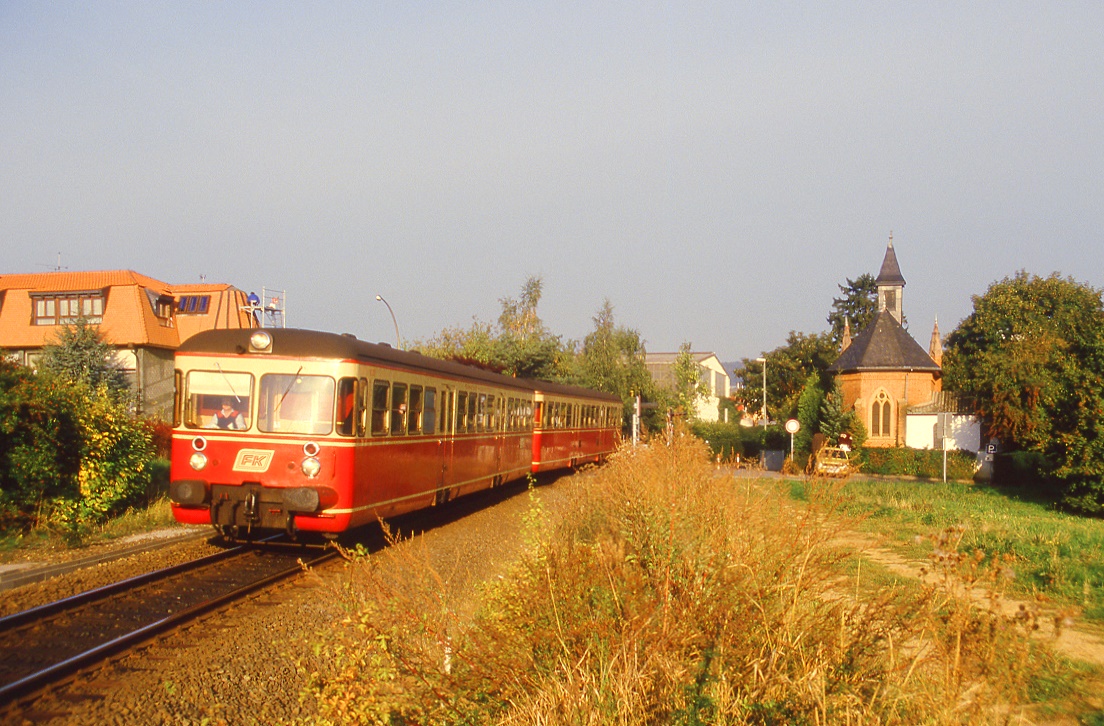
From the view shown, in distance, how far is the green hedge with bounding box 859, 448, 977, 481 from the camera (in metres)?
41.3

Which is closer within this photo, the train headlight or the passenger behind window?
the train headlight

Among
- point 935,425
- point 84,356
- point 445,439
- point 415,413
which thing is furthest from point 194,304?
point 935,425

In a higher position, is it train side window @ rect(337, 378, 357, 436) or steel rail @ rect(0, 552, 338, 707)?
train side window @ rect(337, 378, 357, 436)

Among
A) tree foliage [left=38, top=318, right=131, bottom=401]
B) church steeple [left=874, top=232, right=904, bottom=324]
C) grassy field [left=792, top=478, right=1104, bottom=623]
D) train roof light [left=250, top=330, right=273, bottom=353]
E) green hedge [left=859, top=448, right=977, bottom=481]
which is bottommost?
green hedge [left=859, top=448, right=977, bottom=481]

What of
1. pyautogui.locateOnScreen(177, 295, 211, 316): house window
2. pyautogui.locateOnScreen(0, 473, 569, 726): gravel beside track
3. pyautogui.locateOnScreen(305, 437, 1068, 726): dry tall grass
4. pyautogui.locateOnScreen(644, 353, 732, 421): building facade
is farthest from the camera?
pyautogui.locateOnScreen(644, 353, 732, 421): building facade

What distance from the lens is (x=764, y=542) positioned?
604 centimetres

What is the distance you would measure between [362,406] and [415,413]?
1.98m

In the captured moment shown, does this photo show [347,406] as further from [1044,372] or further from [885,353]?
[885,353]

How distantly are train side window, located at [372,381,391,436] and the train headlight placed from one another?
927 mm

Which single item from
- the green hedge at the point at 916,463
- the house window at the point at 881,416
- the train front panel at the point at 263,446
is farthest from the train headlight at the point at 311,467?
the house window at the point at 881,416

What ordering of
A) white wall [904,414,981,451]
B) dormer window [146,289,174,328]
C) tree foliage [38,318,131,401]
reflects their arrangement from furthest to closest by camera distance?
white wall [904,414,981,451] → dormer window [146,289,174,328] → tree foliage [38,318,131,401]

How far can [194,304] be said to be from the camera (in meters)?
44.9

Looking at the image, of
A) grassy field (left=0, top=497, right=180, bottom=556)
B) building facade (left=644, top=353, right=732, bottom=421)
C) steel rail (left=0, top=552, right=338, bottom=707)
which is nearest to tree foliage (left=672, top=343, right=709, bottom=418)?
building facade (left=644, top=353, right=732, bottom=421)

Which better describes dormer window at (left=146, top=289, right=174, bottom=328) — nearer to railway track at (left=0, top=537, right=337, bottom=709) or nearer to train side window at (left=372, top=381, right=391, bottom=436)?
train side window at (left=372, top=381, right=391, bottom=436)
